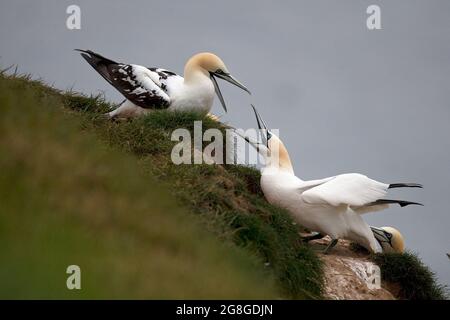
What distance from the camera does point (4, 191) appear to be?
5.20 metres

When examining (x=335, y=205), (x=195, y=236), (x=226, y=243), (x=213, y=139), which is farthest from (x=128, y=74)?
(x=195, y=236)

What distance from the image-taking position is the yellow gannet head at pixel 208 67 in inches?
505

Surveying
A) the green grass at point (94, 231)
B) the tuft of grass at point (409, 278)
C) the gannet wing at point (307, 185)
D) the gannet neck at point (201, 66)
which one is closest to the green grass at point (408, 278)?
the tuft of grass at point (409, 278)

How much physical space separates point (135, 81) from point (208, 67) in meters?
1.42

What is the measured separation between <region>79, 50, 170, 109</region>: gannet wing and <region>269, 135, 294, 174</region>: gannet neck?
224 cm

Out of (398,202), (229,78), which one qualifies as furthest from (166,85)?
(398,202)

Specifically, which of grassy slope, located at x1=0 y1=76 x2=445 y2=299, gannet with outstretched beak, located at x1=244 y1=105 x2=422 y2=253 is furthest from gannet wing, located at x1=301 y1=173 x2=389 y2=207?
grassy slope, located at x1=0 y1=76 x2=445 y2=299

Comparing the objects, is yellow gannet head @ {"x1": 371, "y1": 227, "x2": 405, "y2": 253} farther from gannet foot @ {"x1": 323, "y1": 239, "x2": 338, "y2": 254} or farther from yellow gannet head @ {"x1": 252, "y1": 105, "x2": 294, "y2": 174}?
yellow gannet head @ {"x1": 252, "y1": 105, "x2": 294, "y2": 174}

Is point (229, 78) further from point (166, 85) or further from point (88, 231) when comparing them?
point (88, 231)

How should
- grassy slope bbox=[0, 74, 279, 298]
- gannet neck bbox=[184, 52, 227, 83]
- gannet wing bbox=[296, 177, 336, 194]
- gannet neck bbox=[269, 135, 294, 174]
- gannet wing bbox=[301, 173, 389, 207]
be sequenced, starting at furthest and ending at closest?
gannet neck bbox=[184, 52, 227, 83]
gannet neck bbox=[269, 135, 294, 174]
gannet wing bbox=[296, 177, 336, 194]
gannet wing bbox=[301, 173, 389, 207]
grassy slope bbox=[0, 74, 279, 298]

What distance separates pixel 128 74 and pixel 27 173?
7780mm

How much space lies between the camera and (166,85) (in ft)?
43.0

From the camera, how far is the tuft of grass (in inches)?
430

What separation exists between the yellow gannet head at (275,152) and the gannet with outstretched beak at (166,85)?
57.3 inches
